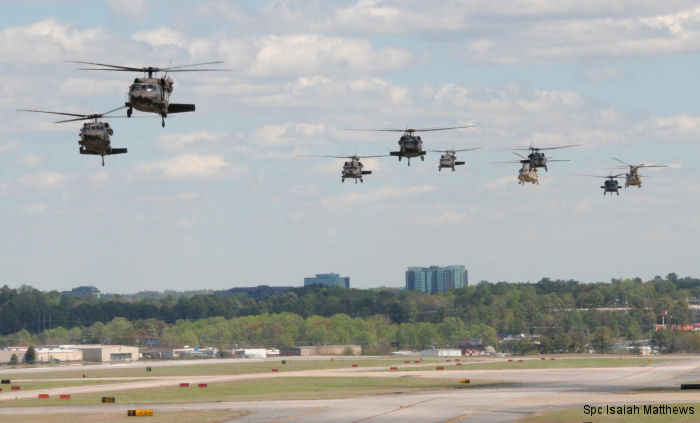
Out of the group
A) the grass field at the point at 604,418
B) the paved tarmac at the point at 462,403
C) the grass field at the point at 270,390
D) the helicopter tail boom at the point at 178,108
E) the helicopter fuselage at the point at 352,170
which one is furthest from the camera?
the helicopter fuselage at the point at 352,170

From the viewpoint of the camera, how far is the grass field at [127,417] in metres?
73.3

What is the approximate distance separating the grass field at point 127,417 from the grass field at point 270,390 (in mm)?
12422

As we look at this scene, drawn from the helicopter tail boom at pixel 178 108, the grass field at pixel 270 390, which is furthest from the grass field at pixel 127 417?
the helicopter tail boom at pixel 178 108

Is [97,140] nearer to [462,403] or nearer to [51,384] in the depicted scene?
[462,403]

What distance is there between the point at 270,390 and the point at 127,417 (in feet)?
110

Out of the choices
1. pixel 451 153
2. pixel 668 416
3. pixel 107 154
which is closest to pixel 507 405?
pixel 668 416

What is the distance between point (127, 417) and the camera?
75.1 meters

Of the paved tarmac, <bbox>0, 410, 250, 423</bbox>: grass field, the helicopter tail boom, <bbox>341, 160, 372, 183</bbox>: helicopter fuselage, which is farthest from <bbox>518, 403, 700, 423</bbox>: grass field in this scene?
<bbox>341, 160, 372, 183</bbox>: helicopter fuselage

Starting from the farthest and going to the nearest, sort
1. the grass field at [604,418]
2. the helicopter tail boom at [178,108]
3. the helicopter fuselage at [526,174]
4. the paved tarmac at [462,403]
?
the helicopter fuselage at [526,174] → the helicopter tail boom at [178,108] → the paved tarmac at [462,403] → the grass field at [604,418]

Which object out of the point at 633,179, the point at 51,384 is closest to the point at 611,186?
the point at 633,179

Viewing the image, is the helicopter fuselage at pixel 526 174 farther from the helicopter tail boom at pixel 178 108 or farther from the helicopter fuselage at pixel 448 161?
the helicopter tail boom at pixel 178 108

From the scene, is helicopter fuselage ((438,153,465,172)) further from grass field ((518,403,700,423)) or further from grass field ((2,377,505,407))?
grass field ((518,403,700,423))

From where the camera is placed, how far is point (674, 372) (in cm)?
12900

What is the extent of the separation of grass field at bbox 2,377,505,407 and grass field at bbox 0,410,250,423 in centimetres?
1242
